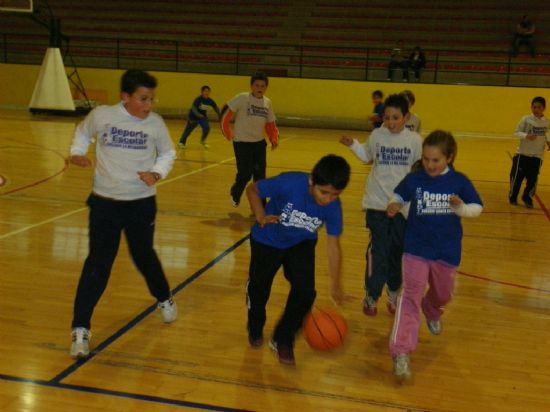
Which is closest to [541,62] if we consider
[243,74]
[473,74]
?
[473,74]

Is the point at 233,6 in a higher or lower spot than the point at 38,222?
higher

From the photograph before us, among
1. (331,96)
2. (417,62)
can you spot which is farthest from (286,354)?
(417,62)

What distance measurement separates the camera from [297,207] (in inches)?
166

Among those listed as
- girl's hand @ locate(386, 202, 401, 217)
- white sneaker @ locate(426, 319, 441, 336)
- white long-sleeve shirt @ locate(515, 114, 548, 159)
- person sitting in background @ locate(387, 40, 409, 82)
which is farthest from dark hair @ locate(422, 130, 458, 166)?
person sitting in background @ locate(387, 40, 409, 82)

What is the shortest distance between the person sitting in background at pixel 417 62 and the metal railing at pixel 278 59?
371 mm

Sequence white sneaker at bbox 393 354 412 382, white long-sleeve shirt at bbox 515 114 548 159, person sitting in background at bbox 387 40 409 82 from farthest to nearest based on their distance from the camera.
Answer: person sitting in background at bbox 387 40 409 82 < white long-sleeve shirt at bbox 515 114 548 159 < white sneaker at bbox 393 354 412 382

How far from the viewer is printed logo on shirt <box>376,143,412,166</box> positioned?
526 cm

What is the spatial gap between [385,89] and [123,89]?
18.5m

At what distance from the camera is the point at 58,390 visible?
Answer: 3.99 meters

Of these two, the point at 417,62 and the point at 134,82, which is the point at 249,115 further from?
the point at 417,62

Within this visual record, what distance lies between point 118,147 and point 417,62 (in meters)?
19.1

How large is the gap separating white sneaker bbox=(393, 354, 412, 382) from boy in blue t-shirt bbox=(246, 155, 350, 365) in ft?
1.91

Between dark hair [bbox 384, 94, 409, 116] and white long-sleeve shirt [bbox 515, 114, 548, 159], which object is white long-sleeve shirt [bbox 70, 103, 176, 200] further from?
white long-sleeve shirt [bbox 515, 114, 548, 159]

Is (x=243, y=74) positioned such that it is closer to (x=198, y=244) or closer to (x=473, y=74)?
(x=473, y=74)
